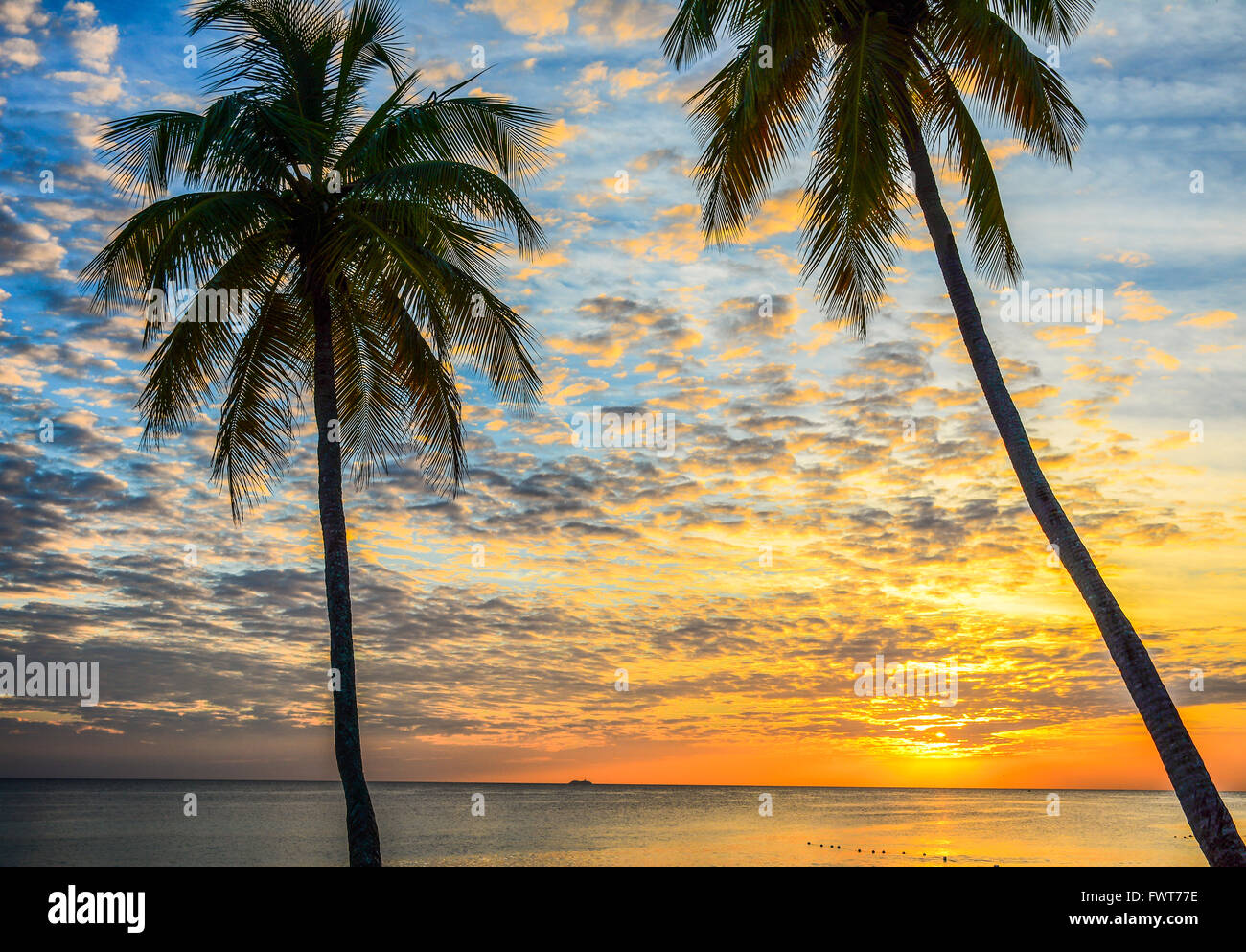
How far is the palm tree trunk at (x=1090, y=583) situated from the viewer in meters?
8.58

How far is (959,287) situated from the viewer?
11234mm

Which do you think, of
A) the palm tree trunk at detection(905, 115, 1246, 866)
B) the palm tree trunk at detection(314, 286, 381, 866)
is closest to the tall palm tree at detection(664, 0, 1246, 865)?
the palm tree trunk at detection(905, 115, 1246, 866)

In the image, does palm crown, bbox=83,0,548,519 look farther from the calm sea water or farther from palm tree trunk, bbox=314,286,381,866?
the calm sea water

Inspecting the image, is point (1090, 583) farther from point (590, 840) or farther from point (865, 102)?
point (590, 840)

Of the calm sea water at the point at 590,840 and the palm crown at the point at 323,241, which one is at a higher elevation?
the palm crown at the point at 323,241

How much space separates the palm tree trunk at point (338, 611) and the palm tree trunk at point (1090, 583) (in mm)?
8383

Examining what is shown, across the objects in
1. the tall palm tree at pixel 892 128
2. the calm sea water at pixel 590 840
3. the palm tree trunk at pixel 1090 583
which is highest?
the tall palm tree at pixel 892 128

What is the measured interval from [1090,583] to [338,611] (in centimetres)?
906

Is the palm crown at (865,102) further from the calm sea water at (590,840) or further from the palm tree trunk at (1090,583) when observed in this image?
the calm sea water at (590,840)

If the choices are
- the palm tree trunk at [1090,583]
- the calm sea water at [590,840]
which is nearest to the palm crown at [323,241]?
the palm tree trunk at [1090,583]

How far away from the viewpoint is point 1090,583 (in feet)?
31.6

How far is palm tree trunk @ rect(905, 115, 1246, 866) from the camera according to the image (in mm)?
8578
